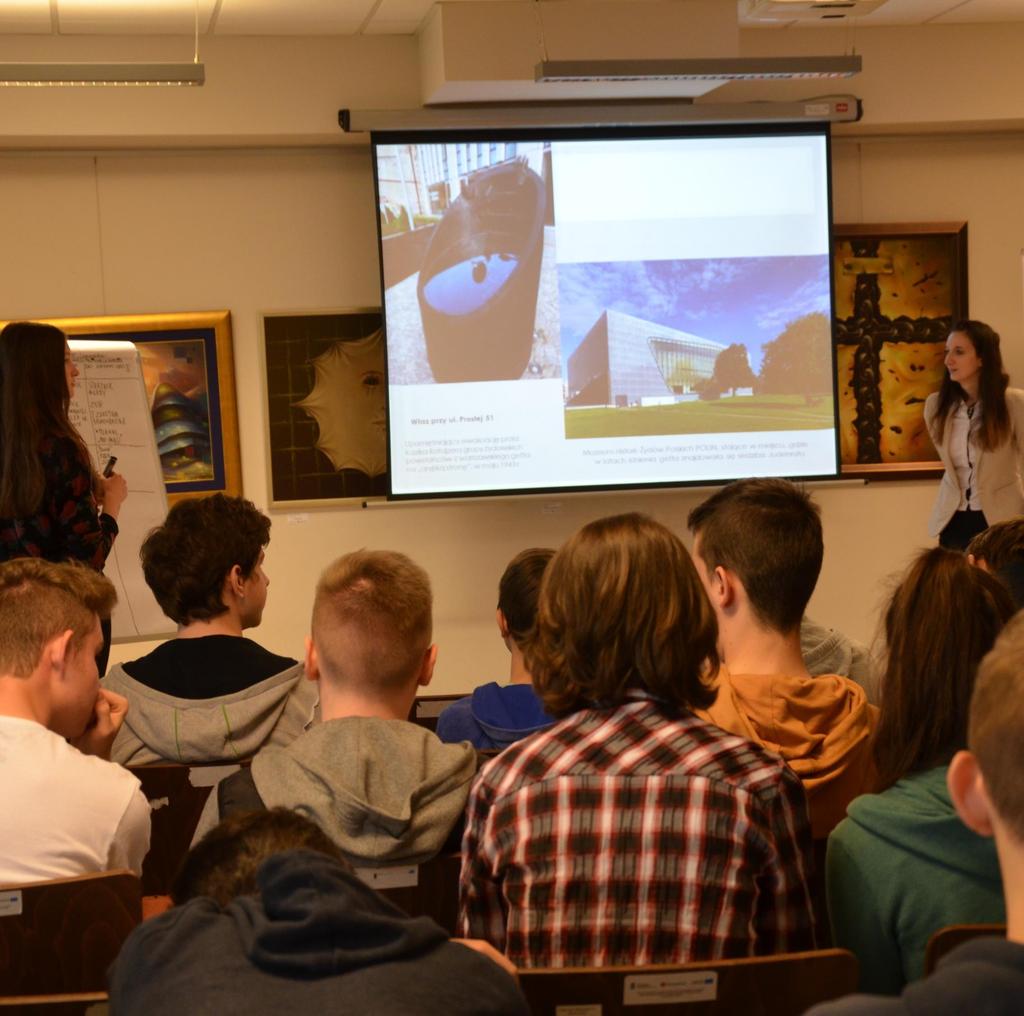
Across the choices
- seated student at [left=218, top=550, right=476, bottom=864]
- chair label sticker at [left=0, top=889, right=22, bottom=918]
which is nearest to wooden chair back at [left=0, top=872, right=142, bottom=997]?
chair label sticker at [left=0, top=889, right=22, bottom=918]

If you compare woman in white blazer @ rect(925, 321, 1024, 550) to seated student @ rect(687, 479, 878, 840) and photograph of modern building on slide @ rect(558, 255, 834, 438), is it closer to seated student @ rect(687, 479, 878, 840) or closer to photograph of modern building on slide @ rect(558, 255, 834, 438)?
photograph of modern building on slide @ rect(558, 255, 834, 438)

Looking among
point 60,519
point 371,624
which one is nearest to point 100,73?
point 60,519

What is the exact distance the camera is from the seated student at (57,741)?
189 centimetres

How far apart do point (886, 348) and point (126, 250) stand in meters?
3.61

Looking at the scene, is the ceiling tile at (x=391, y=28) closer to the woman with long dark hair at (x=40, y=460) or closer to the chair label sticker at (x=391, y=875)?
the woman with long dark hair at (x=40, y=460)

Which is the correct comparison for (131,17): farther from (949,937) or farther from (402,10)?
(949,937)

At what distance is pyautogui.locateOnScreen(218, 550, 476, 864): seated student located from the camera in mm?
1874

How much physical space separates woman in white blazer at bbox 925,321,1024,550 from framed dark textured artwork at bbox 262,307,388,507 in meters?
2.60

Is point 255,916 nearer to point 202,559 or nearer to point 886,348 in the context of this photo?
point 202,559

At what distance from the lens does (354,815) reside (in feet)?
6.08

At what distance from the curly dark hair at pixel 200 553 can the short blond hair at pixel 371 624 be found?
2.91 feet

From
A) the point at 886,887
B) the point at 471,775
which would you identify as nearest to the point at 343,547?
the point at 471,775

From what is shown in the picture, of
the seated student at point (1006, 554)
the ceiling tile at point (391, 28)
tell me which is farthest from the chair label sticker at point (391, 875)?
the ceiling tile at point (391, 28)

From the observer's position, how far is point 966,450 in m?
6.11
